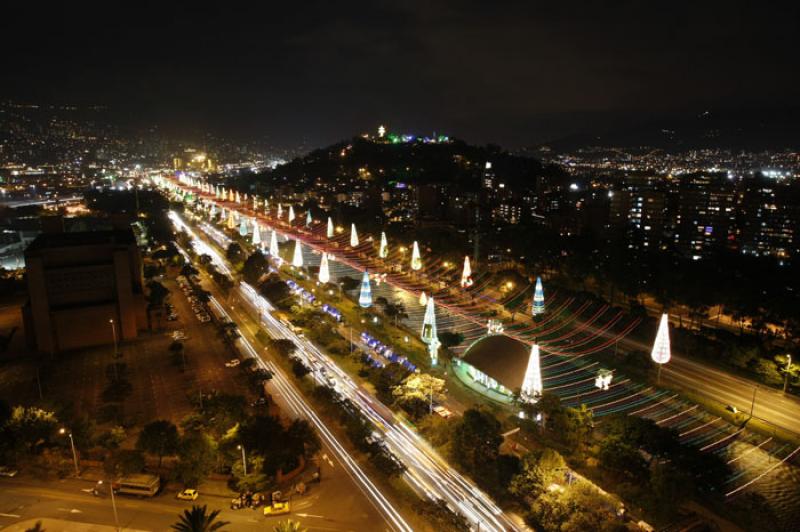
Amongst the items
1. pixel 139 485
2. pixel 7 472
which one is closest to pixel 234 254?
pixel 7 472

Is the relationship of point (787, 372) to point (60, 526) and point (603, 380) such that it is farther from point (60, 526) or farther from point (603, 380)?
point (60, 526)

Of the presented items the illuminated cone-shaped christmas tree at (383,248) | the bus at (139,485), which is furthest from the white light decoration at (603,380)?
the illuminated cone-shaped christmas tree at (383,248)

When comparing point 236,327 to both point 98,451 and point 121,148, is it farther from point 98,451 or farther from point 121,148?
point 121,148

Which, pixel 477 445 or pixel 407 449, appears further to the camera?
pixel 407 449

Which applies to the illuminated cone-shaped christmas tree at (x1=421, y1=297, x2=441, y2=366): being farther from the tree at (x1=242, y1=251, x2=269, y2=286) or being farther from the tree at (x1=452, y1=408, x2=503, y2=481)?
the tree at (x1=242, y1=251, x2=269, y2=286)

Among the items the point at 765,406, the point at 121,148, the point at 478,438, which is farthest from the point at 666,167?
the point at 121,148

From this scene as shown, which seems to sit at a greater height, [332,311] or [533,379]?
[533,379]

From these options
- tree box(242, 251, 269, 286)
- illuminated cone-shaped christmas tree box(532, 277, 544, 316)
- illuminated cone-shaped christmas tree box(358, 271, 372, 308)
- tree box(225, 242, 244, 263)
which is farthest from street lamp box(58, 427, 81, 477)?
tree box(225, 242, 244, 263)
